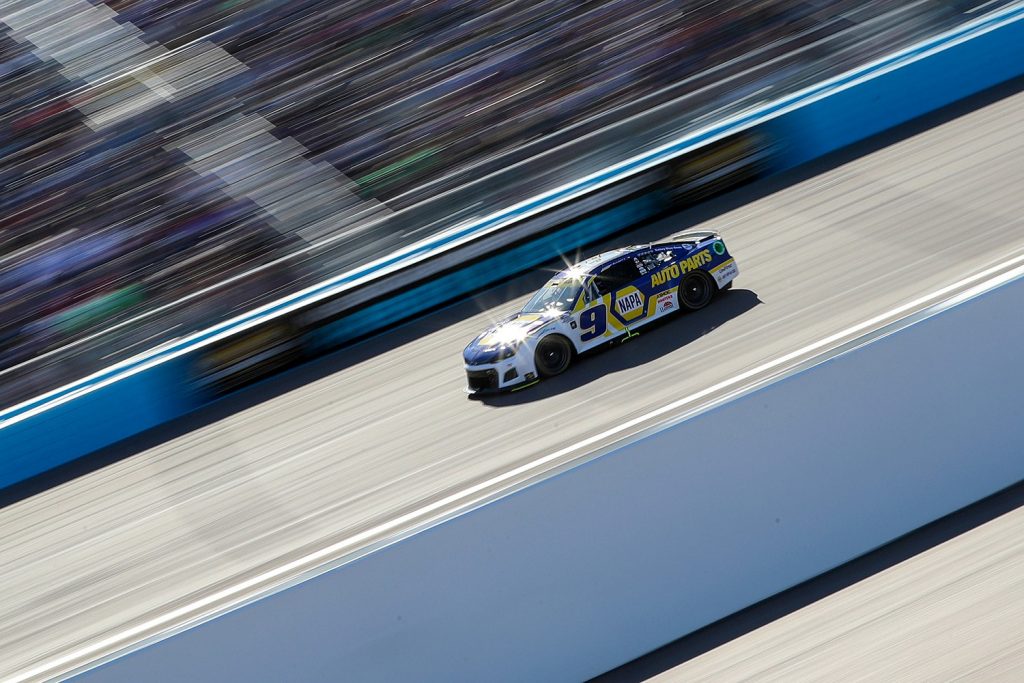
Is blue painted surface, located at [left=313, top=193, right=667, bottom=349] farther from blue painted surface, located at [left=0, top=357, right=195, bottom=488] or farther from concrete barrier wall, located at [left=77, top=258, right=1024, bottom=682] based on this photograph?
concrete barrier wall, located at [left=77, top=258, right=1024, bottom=682]

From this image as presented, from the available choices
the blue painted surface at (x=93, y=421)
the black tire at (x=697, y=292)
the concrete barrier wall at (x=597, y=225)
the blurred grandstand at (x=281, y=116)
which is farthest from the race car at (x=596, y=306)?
the blurred grandstand at (x=281, y=116)

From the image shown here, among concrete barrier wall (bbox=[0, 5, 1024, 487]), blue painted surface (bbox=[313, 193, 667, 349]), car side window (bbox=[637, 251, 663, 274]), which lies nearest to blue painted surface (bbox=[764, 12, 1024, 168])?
concrete barrier wall (bbox=[0, 5, 1024, 487])

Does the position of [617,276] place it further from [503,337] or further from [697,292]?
[503,337]

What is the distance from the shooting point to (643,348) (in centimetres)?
961

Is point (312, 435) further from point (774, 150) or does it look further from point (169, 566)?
point (774, 150)

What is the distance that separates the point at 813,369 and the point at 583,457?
1497 mm

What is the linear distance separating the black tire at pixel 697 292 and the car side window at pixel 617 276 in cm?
53

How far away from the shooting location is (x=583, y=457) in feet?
19.7

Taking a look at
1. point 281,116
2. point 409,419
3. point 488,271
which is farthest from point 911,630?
point 281,116

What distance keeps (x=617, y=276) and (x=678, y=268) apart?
0.58 meters

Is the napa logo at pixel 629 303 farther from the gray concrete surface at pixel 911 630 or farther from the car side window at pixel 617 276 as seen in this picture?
the gray concrete surface at pixel 911 630

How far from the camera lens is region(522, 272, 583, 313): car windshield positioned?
9.56 m

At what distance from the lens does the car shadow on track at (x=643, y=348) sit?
9.35 metres

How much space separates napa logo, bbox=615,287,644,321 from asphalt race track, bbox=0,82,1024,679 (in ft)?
0.99
